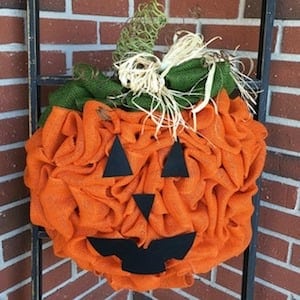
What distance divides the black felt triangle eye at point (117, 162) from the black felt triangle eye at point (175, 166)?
58 millimetres

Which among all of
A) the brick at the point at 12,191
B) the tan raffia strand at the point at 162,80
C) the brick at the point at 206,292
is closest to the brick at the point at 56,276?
the brick at the point at 12,191

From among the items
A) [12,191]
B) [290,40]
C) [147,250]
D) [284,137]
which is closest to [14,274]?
[12,191]

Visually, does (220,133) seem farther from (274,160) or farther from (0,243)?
(0,243)

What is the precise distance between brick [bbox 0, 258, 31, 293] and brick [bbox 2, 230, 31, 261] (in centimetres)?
3

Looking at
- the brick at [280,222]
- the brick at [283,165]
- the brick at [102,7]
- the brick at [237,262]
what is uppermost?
the brick at [102,7]

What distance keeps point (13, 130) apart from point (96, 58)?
0.85ft

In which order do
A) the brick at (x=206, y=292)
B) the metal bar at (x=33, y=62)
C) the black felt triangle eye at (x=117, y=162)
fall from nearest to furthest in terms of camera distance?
the black felt triangle eye at (x=117, y=162)
the metal bar at (x=33, y=62)
the brick at (x=206, y=292)

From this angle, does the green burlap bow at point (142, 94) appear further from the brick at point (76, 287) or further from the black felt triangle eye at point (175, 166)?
the brick at point (76, 287)

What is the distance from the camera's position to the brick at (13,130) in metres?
0.87

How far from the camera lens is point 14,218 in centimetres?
94

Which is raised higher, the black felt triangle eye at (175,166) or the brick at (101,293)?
the black felt triangle eye at (175,166)

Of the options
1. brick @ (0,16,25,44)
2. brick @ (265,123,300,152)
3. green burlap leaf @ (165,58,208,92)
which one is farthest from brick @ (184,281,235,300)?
brick @ (0,16,25,44)

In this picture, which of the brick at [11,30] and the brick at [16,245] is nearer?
the brick at [11,30]

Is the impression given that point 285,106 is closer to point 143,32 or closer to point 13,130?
point 143,32
